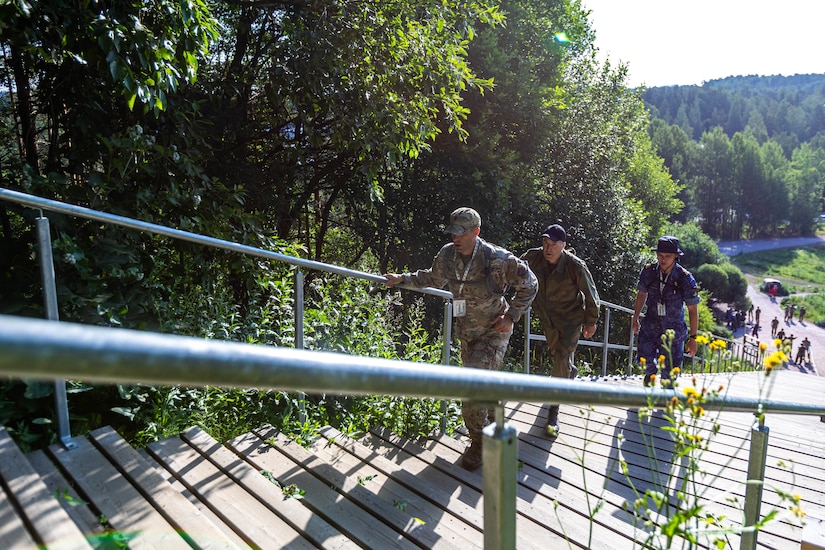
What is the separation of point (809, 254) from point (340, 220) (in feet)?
318

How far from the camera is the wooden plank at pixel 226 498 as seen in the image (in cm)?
228

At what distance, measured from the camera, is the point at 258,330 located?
4.03 metres

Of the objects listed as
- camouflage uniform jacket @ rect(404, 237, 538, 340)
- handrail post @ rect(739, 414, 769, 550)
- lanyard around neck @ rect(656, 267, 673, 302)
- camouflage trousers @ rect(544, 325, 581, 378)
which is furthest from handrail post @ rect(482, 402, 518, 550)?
lanyard around neck @ rect(656, 267, 673, 302)

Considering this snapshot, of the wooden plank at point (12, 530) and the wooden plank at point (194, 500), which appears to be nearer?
the wooden plank at point (12, 530)

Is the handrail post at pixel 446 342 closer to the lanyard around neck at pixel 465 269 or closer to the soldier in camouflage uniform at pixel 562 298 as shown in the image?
the lanyard around neck at pixel 465 269

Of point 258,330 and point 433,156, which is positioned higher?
point 433,156

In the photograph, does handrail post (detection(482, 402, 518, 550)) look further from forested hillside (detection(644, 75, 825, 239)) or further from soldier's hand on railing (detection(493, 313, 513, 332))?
forested hillside (detection(644, 75, 825, 239))

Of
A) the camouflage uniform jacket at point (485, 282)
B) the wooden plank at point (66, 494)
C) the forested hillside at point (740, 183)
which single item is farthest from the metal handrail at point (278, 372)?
the forested hillside at point (740, 183)

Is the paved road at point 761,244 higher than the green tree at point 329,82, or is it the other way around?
the green tree at point 329,82

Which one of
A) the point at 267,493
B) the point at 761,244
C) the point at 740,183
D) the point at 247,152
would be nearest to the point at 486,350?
the point at 267,493

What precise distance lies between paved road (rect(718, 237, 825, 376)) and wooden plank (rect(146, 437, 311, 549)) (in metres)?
29.3

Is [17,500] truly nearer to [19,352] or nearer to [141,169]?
[19,352]

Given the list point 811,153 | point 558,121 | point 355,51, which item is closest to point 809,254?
point 811,153

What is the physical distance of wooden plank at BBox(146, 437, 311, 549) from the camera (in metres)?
2.28
